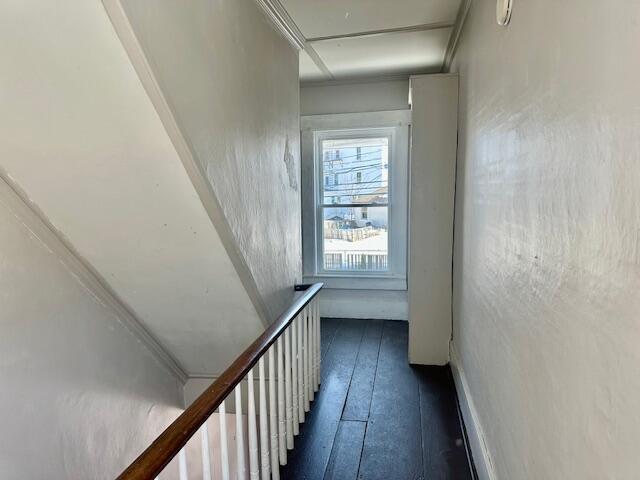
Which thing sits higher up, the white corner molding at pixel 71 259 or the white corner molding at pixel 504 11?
the white corner molding at pixel 504 11

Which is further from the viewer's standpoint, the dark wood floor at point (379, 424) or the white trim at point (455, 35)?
the white trim at point (455, 35)

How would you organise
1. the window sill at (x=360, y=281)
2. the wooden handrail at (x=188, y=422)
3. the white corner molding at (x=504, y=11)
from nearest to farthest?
the wooden handrail at (x=188, y=422) → the white corner molding at (x=504, y=11) → the window sill at (x=360, y=281)

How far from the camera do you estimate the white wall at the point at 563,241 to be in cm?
71

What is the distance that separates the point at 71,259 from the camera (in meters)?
1.83

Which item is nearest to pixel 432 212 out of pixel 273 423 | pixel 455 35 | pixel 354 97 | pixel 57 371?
pixel 455 35

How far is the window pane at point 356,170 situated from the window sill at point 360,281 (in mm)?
791

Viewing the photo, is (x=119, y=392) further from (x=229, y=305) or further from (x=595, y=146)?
(x=595, y=146)

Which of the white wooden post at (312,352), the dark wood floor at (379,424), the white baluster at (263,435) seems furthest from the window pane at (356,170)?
the white baluster at (263,435)

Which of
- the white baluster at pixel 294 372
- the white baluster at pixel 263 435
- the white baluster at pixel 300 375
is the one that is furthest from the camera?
the white baluster at pixel 300 375

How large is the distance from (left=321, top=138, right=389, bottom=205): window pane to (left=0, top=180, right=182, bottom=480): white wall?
256 cm

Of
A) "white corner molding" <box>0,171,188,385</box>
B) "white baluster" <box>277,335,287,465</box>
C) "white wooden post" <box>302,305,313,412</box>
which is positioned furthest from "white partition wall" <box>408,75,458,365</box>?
"white corner molding" <box>0,171,188,385</box>

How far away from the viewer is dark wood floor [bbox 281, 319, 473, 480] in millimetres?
2033

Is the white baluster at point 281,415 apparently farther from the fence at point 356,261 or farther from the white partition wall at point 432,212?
the fence at point 356,261

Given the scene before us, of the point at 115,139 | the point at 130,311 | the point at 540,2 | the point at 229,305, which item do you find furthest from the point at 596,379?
the point at 130,311
